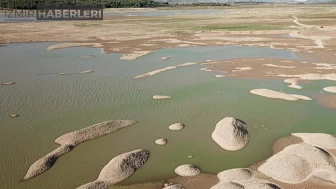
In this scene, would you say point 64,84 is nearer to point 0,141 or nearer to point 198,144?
point 0,141

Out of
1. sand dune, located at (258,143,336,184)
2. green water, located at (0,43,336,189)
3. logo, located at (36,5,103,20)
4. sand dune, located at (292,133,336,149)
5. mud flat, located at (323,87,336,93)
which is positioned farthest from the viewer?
logo, located at (36,5,103,20)

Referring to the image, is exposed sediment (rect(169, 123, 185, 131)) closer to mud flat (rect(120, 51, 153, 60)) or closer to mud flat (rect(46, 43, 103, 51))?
mud flat (rect(120, 51, 153, 60))

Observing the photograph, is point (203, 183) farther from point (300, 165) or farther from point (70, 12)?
point (70, 12)

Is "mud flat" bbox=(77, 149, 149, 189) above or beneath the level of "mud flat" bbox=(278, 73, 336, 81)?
beneath

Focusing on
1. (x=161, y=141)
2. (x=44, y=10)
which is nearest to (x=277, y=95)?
(x=161, y=141)

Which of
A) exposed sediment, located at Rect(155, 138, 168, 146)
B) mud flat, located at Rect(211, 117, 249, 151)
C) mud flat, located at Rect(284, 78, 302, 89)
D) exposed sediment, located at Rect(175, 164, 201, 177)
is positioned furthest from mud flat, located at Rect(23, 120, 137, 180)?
mud flat, located at Rect(284, 78, 302, 89)

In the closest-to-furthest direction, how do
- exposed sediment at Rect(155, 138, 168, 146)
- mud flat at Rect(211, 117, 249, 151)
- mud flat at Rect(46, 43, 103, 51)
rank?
mud flat at Rect(211, 117, 249, 151) → exposed sediment at Rect(155, 138, 168, 146) → mud flat at Rect(46, 43, 103, 51)
